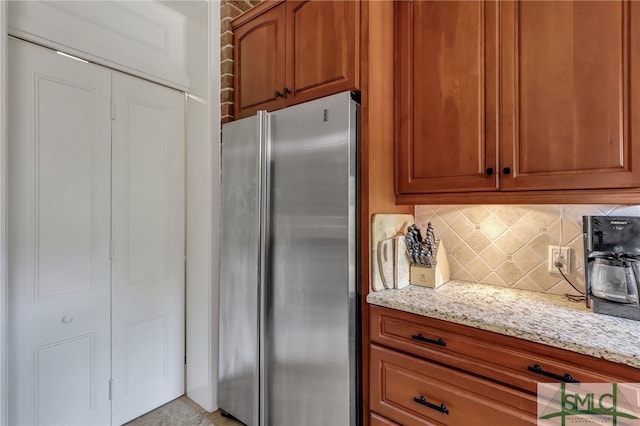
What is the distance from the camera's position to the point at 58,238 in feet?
5.38

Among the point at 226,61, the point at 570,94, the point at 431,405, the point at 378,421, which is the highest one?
the point at 226,61

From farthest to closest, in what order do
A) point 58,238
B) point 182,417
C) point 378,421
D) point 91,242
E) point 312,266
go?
point 182,417 → point 91,242 → point 58,238 → point 312,266 → point 378,421

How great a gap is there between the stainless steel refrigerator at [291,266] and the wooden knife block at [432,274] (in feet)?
1.19

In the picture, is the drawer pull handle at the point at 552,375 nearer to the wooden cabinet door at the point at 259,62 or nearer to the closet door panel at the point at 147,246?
the wooden cabinet door at the point at 259,62

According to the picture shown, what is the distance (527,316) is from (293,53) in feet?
5.24

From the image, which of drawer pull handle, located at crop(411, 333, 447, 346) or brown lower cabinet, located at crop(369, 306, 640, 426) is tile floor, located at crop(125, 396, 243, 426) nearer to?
brown lower cabinet, located at crop(369, 306, 640, 426)

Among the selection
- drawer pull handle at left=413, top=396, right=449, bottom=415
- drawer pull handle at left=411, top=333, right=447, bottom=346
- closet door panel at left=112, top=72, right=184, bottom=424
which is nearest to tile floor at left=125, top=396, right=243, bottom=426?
closet door panel at left=112, top=72, right=184, bottom=424

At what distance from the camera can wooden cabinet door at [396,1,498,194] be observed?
4.38 ft

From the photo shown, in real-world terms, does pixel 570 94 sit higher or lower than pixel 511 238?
higher

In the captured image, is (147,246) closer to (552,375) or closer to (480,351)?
(480,351)

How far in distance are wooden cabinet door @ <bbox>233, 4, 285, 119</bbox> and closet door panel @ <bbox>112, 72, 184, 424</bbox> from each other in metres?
0.53

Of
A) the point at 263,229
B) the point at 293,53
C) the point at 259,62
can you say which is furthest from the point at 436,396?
the point at 259,62

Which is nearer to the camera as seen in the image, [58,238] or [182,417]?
[58,238]

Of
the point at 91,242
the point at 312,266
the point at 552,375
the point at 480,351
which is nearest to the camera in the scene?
the point at 552,375
